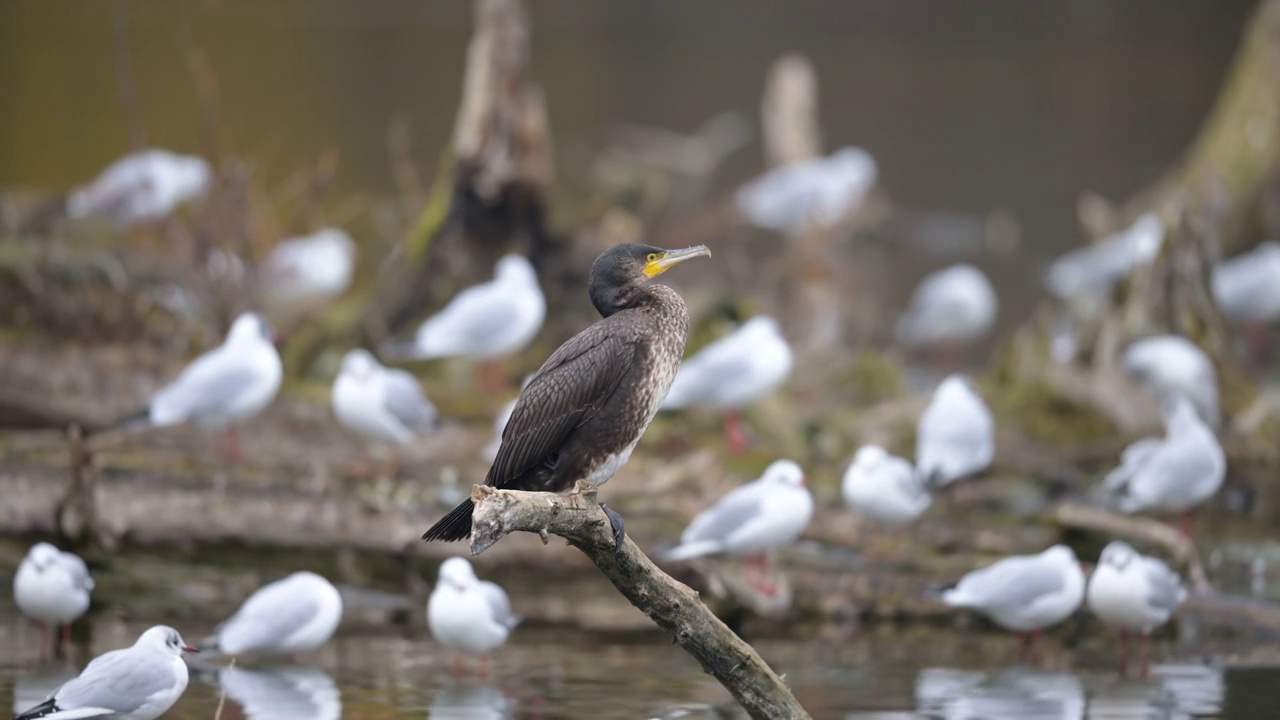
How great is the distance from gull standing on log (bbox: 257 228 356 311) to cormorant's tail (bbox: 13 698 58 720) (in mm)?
6897

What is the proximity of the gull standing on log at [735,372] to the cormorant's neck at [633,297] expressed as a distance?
352cm

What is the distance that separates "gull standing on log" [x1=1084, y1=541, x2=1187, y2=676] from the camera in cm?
835

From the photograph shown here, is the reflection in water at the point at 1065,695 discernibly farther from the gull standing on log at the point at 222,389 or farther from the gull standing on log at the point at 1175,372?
the gull standing on log at the point at 222,389

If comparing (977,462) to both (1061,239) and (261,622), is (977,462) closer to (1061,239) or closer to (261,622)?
(261,622)

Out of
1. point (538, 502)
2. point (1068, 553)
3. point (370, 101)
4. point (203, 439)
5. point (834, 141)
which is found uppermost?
point (370, 101)

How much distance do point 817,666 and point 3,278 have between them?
6.20 metres

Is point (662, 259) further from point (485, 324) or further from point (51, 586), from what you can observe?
point (485, 324)

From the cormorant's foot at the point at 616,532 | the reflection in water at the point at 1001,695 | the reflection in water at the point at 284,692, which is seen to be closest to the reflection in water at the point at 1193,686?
the reflection in water at the point at 1001,695

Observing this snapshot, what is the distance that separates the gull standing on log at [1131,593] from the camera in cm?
835

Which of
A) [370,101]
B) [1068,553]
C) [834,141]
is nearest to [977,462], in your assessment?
[1068,553]

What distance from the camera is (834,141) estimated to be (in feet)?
91.9

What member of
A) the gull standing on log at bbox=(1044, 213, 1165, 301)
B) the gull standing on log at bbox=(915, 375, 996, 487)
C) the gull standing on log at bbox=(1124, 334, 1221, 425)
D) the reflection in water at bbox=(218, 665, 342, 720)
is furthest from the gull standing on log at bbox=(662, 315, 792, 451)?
the gull standing on log at bbox=(1044, 213, 1165, 301)

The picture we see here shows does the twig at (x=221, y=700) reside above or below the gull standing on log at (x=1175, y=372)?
below

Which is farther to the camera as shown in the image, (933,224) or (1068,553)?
(933,224)
